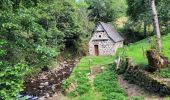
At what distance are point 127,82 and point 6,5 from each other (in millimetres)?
14393

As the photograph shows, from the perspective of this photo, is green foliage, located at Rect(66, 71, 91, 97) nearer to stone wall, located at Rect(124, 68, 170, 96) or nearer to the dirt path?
the dirt path

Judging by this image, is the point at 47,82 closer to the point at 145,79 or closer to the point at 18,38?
the point at 145,79

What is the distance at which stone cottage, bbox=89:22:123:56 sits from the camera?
190 feet

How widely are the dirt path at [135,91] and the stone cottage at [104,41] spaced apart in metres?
27.9

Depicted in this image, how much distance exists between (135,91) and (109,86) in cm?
327

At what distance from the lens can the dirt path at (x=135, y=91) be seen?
24266mm

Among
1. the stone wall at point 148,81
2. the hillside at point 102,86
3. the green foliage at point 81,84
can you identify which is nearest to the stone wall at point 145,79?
the stone wall at point 148,81

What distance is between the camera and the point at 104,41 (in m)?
58.9

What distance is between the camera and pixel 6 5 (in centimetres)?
1881

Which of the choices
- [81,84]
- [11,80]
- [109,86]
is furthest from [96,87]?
[11,80]

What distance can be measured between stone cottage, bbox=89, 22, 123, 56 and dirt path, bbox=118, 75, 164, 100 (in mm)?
27905

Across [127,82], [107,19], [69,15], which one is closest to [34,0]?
[127,82]

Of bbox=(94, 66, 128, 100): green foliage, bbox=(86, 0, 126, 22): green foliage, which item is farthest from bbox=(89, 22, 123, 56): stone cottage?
bbox=(94, 66, 128, 100): green foliage

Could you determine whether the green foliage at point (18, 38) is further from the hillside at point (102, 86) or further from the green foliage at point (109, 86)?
the hillside at point (102, 86)
